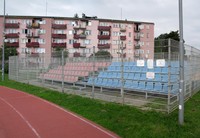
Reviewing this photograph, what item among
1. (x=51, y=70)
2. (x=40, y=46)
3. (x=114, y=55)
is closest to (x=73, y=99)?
(x=114, y=55)

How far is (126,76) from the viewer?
500 inches

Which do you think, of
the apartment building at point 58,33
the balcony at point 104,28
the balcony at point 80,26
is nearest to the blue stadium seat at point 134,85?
the apartment building at point 58,33

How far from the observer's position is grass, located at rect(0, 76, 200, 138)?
656cm

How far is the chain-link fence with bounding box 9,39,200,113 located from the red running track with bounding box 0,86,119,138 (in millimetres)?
2870

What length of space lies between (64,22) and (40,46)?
9400mm

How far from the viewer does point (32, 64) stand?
21094 mm

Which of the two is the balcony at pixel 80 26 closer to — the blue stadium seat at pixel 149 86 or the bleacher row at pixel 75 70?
the bleacher row at pixel 75 70

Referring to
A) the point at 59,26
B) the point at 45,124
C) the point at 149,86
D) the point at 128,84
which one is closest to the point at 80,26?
the point at 59,26

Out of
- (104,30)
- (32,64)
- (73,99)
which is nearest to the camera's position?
(73,99)

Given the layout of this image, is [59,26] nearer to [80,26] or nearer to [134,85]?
Result: [80,26]

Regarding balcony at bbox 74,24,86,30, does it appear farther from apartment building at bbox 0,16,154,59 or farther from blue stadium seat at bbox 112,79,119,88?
blue stadium seat at bbox 112,79,119,88

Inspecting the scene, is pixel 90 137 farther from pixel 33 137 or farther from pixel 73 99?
pixel 73 99

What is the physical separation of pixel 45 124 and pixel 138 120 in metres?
3.28

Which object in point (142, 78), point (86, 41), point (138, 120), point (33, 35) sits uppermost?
point (33, 35)
